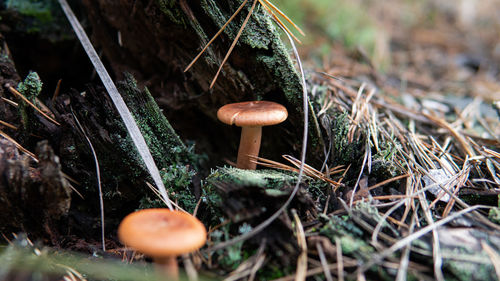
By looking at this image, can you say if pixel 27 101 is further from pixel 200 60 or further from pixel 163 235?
pixel 163 235

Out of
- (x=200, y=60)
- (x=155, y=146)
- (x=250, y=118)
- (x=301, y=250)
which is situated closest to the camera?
(x=301, y=250)

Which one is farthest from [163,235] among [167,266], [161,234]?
[167,266]

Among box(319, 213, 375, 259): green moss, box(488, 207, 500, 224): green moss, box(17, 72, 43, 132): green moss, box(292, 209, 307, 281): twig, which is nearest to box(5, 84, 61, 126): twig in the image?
box(17, 72, 43, 132): green moss

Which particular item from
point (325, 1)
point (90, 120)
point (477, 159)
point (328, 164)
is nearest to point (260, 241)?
point (328, 164)

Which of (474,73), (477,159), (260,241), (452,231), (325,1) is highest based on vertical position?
(325,1)

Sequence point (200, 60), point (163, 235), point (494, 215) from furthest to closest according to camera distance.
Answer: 1. point (200, 60)
2. point (494, 215)
3. point (163, 235)

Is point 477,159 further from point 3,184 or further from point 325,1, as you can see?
point 325,1

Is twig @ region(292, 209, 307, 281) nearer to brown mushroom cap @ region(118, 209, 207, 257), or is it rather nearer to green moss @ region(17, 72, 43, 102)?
brown mushroom cap @ region(118, 209, 207, 257)
